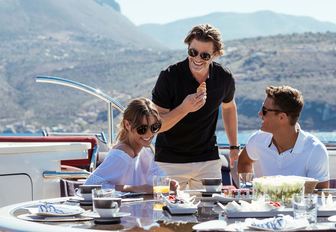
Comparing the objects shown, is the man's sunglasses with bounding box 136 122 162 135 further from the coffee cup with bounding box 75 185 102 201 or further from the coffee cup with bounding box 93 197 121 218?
the coffee cup with bounding box 93 197 121 218

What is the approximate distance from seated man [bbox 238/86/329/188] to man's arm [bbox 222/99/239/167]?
0.81 m

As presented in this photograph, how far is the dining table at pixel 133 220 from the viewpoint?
2758mm

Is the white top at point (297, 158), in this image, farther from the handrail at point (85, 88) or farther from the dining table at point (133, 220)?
the handrail at point (85, 88)

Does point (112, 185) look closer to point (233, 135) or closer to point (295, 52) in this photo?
point (233, 135)

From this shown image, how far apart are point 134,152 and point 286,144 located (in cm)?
72

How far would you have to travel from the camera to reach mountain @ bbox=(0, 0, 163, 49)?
358 feet

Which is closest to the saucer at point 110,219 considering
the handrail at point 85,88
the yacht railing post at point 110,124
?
the handrail at point 85,88

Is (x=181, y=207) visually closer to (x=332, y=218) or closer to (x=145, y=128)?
(x=332, y=218)

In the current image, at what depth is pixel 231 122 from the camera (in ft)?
16.6

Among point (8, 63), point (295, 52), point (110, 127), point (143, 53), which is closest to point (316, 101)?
point (295, 52)

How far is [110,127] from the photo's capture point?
21.6 ft

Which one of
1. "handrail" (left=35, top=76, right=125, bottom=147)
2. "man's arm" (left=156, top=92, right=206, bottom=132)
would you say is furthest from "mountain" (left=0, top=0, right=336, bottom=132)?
"man's arm" (left=156, top=92, right=206, bottom=132)

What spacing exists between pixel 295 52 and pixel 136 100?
62.1m

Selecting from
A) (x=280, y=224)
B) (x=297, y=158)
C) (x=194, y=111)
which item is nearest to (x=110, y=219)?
(x=280, y=224)
